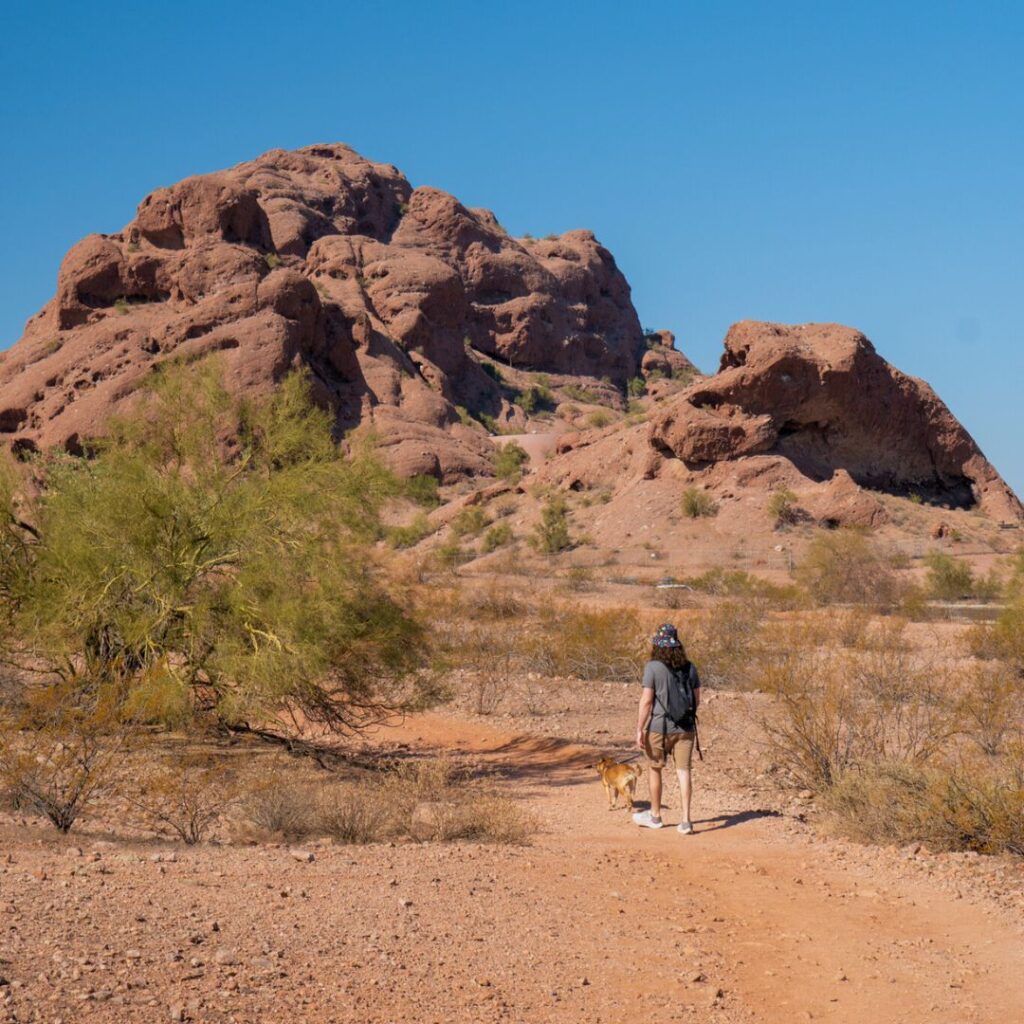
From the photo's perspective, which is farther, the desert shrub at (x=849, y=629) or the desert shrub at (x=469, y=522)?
the desert shrub at (x=469, y=522)

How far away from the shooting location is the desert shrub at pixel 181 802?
25.6 ft

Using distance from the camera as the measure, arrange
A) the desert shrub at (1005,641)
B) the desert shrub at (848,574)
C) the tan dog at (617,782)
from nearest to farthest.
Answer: the tan dog at (617,782) → the desert shrub at (1005,641) → the desert shrub at (848,574)

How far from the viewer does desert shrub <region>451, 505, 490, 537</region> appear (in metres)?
43.3

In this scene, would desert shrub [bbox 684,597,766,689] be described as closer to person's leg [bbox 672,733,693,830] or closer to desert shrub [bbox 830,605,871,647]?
desert shrub [bbox 830,605,871,647]

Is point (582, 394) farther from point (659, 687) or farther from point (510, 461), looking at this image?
point (659, 687)

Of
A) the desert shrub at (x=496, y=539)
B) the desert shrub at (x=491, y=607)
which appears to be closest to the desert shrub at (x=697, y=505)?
the desert shrub at (x=496, y=539)

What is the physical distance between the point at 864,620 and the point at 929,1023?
15747 mm

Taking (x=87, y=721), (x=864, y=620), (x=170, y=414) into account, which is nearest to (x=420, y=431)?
(x=864, y=620)

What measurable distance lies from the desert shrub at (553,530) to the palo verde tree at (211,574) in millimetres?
27030

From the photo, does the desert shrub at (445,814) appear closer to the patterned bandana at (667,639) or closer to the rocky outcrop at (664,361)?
the patterned bandana at (667,639)

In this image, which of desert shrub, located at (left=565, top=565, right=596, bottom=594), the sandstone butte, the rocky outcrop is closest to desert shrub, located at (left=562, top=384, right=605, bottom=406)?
the sandstone butte

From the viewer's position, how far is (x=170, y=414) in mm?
12305

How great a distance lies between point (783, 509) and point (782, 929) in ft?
108

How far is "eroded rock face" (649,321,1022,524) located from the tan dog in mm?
30677
